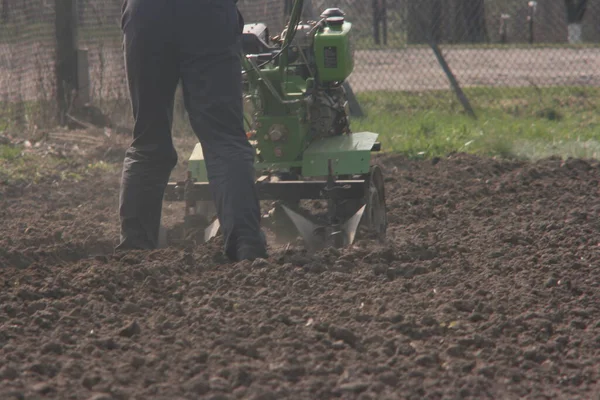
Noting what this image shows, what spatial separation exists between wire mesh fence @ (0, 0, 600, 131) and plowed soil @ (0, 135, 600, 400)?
2.29 meters

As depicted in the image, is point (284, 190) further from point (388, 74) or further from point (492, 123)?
point (388, 74)

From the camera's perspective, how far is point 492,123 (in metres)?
9.28

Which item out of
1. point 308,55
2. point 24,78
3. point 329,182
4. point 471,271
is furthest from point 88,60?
point 471,271

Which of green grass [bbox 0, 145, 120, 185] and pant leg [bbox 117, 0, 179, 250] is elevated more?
pant leg [bbox 117, 0, 179, 250]

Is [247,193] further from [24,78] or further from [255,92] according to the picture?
[24,78]

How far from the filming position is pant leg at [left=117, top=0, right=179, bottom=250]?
439 centimetres

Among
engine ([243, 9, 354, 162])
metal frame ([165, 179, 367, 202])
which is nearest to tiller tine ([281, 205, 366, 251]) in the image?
metal frame ([165, 179, 367, 202])

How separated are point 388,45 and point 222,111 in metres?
7.77

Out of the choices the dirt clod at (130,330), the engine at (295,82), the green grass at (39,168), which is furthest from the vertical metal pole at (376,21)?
the dirt clod at (130,330)

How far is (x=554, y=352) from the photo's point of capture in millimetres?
3416

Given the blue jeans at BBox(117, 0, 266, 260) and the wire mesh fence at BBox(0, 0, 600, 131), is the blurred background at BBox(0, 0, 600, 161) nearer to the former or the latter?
the wire mesh fence at BBox(0, 0, 600, 131)

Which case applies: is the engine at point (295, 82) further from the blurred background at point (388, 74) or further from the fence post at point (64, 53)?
the fence post at point (64, 53)

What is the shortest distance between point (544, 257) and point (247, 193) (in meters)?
1.45

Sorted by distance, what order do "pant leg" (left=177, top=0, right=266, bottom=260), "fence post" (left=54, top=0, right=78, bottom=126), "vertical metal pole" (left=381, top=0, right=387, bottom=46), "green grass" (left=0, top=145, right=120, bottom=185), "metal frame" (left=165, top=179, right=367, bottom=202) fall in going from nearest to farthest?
"pant leg" (left=177, top=0, right=266, bottom=260) → "metal frame" (left=165, top=179, right=367, bottom=202) → "green grass" (left=0, top=145, right=120, bottom=185) → "fence post" (left=54, top=0, right=78, bottom=126) → "vertical metal pole" (left=381, top=0, right=387, bottom=46)
